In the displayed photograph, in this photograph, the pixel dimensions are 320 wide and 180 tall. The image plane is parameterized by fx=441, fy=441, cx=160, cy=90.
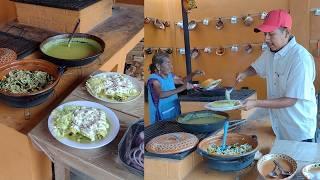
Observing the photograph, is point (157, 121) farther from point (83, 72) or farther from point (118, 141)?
point (83, 72)

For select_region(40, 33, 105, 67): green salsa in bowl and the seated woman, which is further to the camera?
select_region(40, 33, 105, 67): green salsa in bowl

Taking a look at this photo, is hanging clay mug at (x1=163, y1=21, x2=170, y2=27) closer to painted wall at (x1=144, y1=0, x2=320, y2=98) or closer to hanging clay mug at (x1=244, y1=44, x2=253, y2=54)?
painted wall at (x1=144, y1=0, x2=320, y2=98)

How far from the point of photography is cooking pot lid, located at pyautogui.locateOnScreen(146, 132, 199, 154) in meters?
0.65

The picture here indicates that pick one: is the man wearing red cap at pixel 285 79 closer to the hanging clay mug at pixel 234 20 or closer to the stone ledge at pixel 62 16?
the hanging clay mug at pixel 234 20

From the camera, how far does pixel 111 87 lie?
1180 millimetres

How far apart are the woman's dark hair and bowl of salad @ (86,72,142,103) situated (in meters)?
0.46

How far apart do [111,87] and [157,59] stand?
0.53m

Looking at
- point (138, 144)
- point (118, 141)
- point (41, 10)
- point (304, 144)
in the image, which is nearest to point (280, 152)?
point (304, 144)

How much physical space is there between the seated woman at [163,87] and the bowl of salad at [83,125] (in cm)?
42

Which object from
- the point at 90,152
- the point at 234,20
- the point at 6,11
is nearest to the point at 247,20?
the point at 234,20

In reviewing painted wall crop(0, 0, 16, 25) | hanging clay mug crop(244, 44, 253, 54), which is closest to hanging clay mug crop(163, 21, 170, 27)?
hanging clay mug crop(244, 44, 253, 54)

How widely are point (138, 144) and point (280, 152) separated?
13.5 inches

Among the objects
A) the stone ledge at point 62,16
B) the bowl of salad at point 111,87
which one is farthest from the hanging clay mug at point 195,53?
the stone ledge at point 62,16

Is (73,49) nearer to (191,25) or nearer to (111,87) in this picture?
(111,87)
